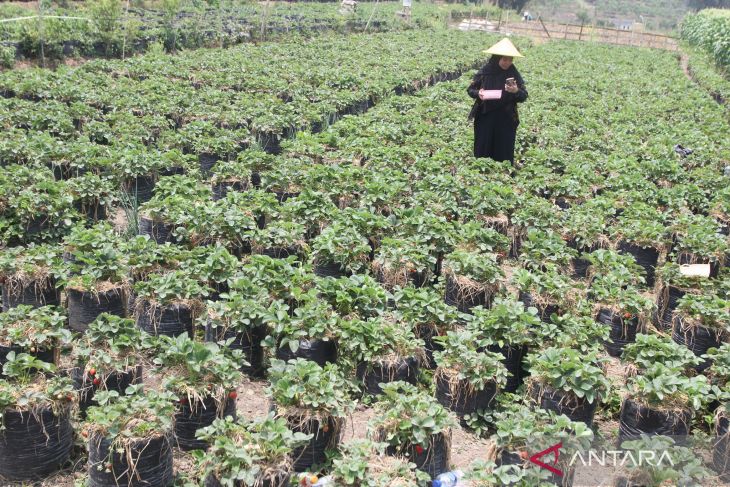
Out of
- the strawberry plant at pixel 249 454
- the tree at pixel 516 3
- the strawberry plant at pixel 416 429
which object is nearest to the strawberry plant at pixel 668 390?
the strawberry plant at pixel 416 429

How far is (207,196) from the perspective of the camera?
343 inches

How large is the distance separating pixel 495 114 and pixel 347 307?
558 cm

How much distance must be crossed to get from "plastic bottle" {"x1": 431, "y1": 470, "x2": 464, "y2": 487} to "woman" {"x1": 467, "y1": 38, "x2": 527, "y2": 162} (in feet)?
21.3

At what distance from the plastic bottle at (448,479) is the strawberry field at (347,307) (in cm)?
9

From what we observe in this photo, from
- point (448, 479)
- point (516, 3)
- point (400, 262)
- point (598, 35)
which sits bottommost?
point (448, 479)

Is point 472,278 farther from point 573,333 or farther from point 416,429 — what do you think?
point 416,429

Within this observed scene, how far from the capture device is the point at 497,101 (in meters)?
10.3

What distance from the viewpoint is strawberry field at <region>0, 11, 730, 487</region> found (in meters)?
4.55

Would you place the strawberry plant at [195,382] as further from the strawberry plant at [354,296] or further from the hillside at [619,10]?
the hillside at [619,10]

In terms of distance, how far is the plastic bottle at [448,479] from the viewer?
4.58m

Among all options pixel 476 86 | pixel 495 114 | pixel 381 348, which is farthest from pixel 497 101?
pixel 381 348

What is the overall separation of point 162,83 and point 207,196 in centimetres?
781

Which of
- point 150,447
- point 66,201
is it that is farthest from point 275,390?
point 66,201

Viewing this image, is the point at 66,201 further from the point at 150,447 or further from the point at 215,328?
the point at 150,447
